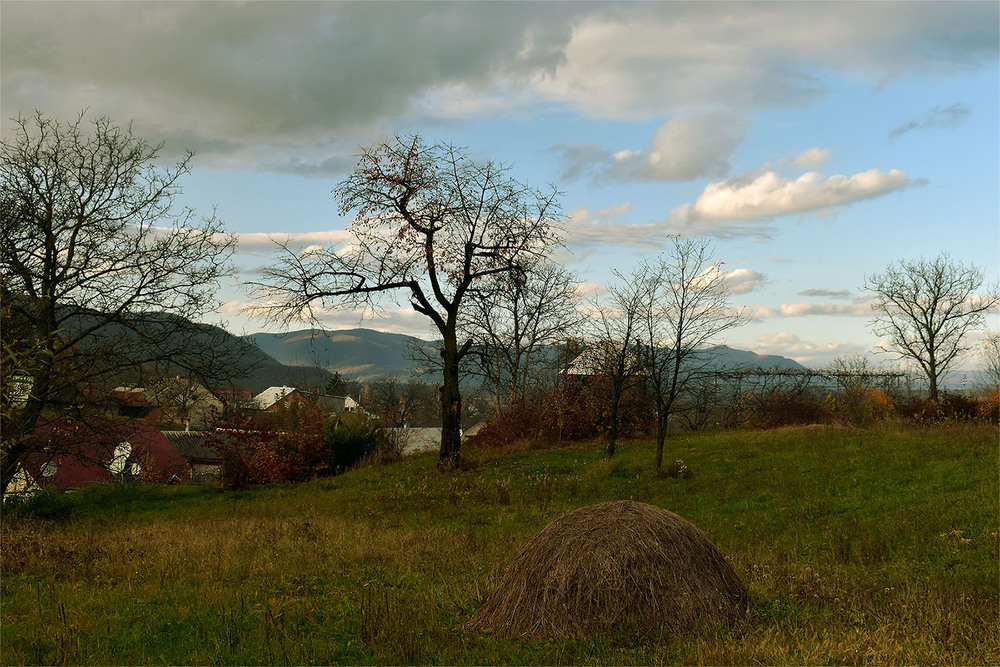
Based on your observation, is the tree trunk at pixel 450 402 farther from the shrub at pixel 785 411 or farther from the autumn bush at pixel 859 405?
the shrub at pixel 785 411

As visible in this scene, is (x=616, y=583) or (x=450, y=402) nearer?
(x=616, y=583)

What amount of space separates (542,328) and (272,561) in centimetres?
3286

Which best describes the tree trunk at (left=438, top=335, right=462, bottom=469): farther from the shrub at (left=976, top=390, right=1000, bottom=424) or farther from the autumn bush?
A: the shrub at (left=976, top=390, right=1000, bottom=424)

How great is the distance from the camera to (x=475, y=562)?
916 cm

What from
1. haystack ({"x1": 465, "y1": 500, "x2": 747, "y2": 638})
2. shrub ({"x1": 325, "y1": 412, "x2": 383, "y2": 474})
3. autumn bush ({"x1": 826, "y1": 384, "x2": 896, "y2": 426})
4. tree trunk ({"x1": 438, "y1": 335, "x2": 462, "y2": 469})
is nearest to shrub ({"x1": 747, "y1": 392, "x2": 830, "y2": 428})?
autumn bush ({"x1": 826, "y1": 384, "x2": 896, "y2": 426})

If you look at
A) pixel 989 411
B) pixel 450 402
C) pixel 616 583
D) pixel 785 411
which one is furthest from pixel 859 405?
pixel 616 583

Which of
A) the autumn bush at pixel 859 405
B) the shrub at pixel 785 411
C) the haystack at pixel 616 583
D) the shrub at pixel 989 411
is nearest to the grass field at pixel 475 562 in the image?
the haystack at pixel 616 583

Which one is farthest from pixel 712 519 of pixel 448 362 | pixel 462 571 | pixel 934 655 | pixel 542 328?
pixel 542 328

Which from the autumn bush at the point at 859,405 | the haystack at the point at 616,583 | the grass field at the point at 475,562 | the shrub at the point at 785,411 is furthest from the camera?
the shrub at the point at 785,411

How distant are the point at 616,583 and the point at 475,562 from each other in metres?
3.54

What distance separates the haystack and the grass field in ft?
0.76

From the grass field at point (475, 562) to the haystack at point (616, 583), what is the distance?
0.23m

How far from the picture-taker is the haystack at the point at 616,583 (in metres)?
5.96

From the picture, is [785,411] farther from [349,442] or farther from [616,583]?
[616,583]
